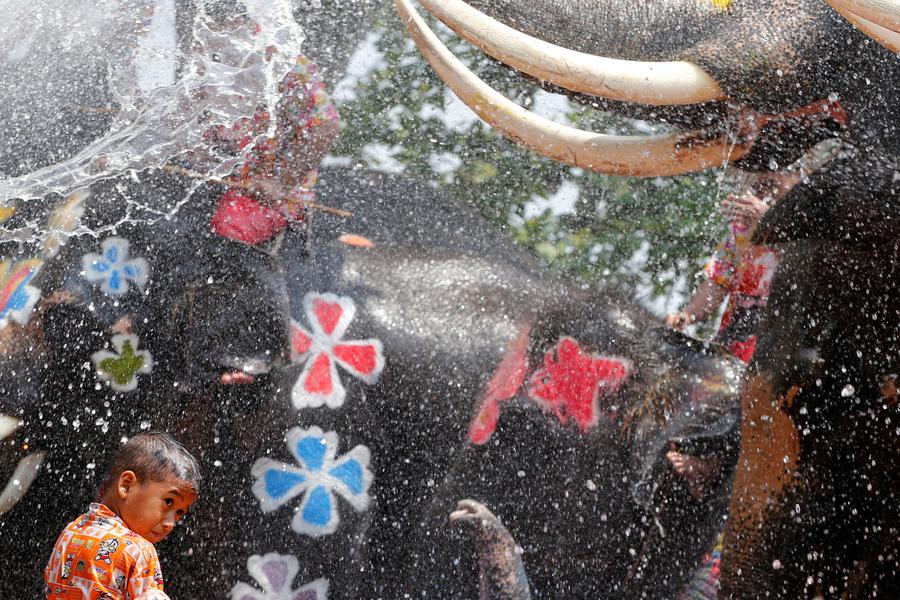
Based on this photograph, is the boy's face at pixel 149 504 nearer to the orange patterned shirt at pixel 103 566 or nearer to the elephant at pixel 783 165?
the orange patterned shirt at pixel 103 566

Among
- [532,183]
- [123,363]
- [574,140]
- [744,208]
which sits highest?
[574,140]

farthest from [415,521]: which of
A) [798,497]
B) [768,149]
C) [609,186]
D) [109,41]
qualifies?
[109,41]

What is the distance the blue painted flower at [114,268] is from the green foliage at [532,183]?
2.02 ft

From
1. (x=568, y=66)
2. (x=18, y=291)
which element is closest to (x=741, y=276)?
(x=568, y=66)

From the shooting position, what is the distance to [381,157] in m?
2.43

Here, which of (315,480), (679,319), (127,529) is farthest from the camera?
(679,319)

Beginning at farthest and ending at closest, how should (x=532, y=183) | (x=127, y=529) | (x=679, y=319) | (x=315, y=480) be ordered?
1. (x=532, y=183)
2. (x=679, y=319)
3. (x=315, y=480)
4. (x=127, y=529)

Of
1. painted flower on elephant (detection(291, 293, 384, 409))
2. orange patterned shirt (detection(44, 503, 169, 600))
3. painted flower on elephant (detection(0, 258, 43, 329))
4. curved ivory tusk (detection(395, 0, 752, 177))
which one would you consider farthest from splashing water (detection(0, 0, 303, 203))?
orange patterned shirt (detection(44, 503, 169, 600))

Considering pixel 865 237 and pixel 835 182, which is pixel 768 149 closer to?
pixel 835 182

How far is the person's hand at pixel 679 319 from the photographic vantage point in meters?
2.27

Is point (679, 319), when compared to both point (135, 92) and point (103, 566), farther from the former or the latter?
point (135, 92)

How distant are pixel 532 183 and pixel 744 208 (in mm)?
585

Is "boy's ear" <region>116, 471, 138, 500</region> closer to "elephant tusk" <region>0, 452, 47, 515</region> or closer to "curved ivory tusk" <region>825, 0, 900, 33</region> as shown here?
"elephant tusk" <region>0, 452, 47, 515</region>

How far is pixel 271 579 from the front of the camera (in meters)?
2.17
